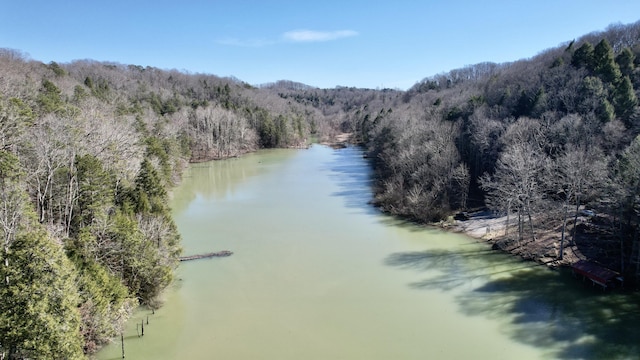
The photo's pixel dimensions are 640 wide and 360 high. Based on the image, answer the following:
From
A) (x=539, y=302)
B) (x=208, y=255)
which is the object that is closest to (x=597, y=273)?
(x=539, y=302)

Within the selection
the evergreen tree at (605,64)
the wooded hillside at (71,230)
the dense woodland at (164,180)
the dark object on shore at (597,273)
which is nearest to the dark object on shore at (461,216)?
the dense woodland at (164,180)

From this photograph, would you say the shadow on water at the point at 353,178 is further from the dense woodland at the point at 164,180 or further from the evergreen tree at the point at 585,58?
the evergreen tree at the point at 585,58

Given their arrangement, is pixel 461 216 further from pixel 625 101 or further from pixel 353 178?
pixel 353 178

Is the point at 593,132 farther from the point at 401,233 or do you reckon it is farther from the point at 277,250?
the point at 277,250

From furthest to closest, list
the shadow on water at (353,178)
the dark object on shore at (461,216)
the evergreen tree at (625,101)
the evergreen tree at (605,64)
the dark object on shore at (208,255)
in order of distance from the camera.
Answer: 1. the shadow on water at (353,178)
2. the evergreen tree at (605,64)
3. the evergreen tree at (625,101)
4. the dark object on shore at (461,216)
5. the dark object on shore at (208,255)

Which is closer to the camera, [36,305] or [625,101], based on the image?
[36,305]
